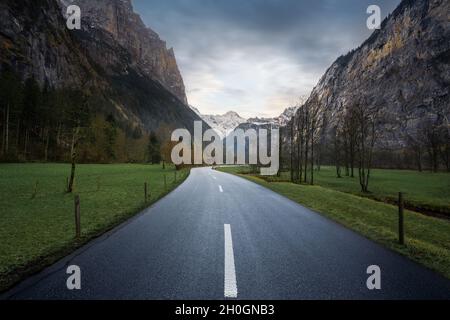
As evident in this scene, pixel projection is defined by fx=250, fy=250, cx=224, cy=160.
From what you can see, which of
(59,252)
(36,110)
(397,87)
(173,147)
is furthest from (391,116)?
(59,252)

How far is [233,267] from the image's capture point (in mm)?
4688

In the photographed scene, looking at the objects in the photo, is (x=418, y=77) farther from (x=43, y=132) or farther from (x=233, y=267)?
(x=233, y=267)

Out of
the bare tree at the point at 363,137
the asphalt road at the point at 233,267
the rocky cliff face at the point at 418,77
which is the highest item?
the rocky cliff face at the point at 418,77

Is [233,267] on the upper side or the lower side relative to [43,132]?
lower

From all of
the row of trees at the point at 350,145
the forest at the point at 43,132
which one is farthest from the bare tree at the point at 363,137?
the forest at the point at 43,132

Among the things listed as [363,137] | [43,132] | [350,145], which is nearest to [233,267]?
[363,137]

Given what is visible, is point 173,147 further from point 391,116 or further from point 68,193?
point 391,116

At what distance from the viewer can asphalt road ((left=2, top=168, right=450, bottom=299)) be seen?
3.82m

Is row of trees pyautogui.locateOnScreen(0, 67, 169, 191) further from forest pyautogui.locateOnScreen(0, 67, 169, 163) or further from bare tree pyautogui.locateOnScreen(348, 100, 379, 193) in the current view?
bare tree pyautogui.locateOnScreen(348, 100, 379, 193)

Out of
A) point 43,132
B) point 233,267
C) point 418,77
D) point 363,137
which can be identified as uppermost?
point 418,77

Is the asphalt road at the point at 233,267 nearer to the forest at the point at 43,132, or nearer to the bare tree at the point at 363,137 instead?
the bare tree at the point at 363,137

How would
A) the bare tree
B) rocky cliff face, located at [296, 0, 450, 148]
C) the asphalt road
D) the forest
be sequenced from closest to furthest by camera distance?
1. the asphalt road
2. the bare tree
3. the forest
4. rocky cliff face, located at [296, 0, 450, 148]

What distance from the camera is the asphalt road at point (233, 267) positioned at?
3.82 m

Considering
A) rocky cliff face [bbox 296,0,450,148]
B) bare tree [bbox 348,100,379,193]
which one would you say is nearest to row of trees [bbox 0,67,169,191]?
bare tree [bbox 348,100,379,193]
